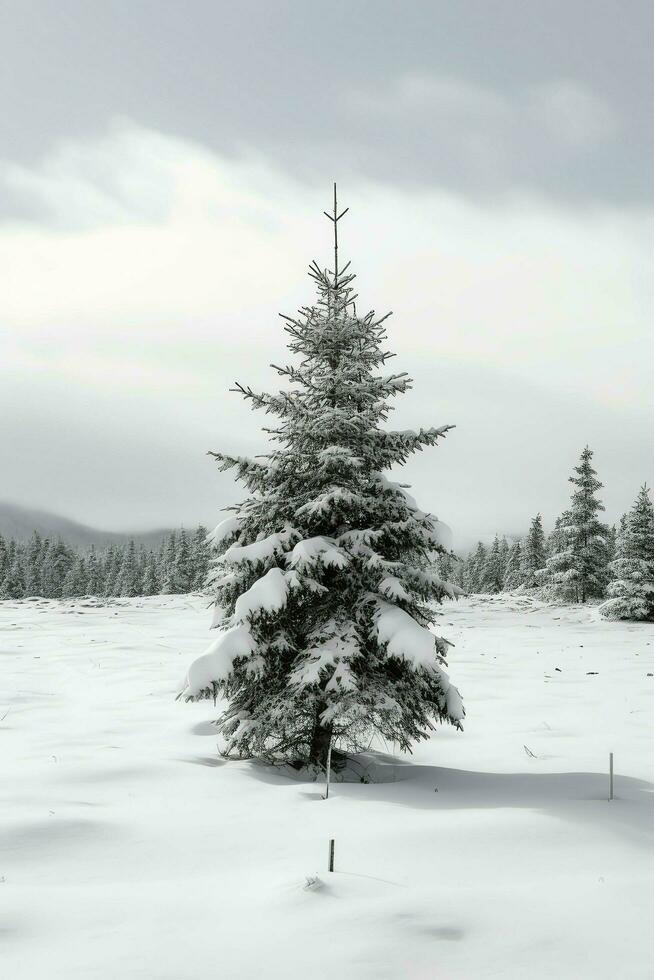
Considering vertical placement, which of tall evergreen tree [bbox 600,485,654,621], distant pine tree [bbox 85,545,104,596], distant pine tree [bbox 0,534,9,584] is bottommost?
distant pine tree [bbox 85,545,104,596]

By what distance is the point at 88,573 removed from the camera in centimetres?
11056

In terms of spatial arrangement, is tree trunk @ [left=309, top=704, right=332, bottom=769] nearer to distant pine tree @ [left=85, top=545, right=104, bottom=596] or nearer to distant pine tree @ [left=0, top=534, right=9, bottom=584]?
distant pine tree @ [left=0, top=534, right=9, bottom=584]

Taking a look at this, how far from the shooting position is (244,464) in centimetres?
838

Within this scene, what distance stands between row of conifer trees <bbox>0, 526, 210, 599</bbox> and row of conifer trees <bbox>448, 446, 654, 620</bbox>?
1562 inches

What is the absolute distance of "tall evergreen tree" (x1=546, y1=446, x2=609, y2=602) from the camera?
38.7 metres

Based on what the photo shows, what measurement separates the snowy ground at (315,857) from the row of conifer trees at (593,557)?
3.21m

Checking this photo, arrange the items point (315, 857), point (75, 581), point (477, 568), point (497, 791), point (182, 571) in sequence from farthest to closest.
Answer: point (477, 568)
point (75, 581)
point (182, 571)
point (497, 791)
point (315, 857)

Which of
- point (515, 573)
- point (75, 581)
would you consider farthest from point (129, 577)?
point (515, 573)

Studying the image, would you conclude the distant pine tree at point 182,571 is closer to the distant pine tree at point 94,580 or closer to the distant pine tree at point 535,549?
the distant pine tree at point 94,580

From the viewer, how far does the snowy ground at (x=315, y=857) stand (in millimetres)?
3578

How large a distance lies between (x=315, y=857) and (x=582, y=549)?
37.4 metres

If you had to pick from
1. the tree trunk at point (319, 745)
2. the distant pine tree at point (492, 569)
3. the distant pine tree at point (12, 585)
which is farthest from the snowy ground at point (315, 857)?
the distant pine tree at point (12, 585)

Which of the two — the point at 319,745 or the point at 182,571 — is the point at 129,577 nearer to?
the point at 182,571

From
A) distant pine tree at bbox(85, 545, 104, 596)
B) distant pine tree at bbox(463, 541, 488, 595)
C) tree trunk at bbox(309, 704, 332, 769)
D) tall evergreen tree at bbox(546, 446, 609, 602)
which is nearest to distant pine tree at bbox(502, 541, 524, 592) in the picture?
distant pine tree at bbox(463, 541, 488, 595)
